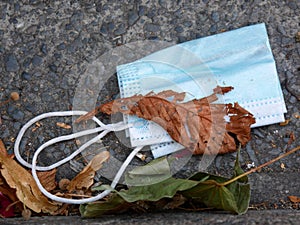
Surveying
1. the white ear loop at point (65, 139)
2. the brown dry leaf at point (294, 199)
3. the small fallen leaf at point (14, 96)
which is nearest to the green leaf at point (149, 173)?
the white ear loop at point (65, 139)

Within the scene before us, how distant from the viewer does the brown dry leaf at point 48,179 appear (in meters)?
2.10

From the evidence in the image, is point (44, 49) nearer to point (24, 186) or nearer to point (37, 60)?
point (37, 60)

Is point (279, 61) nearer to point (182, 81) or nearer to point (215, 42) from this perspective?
point (215, 42)

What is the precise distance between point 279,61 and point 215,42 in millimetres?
281

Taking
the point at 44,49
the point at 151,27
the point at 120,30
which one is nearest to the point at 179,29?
the point at 151,27

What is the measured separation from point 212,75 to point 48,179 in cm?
78

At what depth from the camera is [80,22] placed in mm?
2342

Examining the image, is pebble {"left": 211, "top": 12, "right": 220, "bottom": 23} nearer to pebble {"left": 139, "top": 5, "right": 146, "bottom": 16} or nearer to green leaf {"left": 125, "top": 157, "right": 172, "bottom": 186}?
pebble {"left": 139, "top": 5, "right": 146, "bottom": 16}

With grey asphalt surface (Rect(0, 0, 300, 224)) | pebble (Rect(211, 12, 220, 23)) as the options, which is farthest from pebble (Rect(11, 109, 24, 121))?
pebble (Rect(211, 12, 220, 23))

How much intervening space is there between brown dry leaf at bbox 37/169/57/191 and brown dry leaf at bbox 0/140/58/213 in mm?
38

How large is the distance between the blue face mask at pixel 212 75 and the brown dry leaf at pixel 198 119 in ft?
0.10

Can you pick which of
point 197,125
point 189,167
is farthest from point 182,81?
point 189,167

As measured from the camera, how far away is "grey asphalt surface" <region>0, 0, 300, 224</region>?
216 cm

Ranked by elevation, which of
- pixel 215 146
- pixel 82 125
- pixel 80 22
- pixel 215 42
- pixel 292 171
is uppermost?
pixel 80 22
